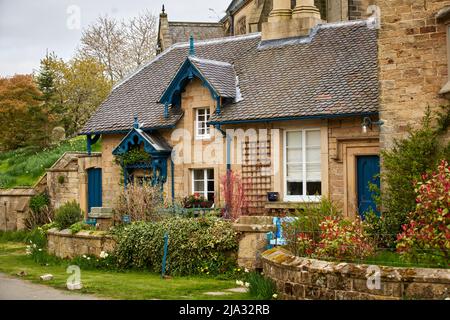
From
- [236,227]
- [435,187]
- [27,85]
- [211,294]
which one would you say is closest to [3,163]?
[27,85]

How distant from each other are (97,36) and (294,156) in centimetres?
3252

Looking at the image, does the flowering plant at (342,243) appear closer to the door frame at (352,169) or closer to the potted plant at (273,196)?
the door frame at (352,169)

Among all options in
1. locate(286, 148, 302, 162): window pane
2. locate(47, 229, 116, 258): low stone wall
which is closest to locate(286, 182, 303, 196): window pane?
locate(286, 148, 302, 162): window pane

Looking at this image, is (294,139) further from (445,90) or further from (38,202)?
(38,202)

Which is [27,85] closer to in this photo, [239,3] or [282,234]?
[239,3]

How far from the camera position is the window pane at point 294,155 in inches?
907

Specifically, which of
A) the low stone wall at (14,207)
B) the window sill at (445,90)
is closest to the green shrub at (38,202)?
the low stone wall at (14,207)

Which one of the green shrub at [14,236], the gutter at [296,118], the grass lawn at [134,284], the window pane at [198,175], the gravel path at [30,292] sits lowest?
the gravel path at [30,292]

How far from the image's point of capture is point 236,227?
16969 millimetres

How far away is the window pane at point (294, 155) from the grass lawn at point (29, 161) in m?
15.5

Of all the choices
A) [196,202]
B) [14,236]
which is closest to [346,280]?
[196,202]

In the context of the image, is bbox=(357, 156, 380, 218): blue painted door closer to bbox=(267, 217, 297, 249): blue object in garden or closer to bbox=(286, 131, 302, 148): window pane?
bbox=(286, 131, 302, 148): window pane

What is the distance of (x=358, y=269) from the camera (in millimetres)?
11688

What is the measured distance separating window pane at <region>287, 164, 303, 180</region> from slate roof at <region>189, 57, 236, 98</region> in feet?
10.2
